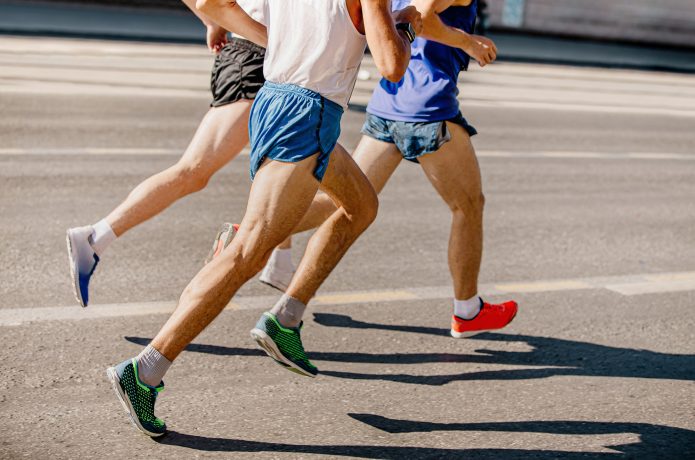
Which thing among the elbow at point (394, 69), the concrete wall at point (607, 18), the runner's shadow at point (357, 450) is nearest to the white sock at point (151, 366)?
the runner's shadow at point (357, 450)

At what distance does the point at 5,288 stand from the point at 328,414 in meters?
2.18

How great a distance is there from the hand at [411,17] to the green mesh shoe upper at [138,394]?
62.5 inches

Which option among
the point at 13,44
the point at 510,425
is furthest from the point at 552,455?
the point at 13,44

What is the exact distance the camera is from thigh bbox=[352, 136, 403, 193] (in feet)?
17.2

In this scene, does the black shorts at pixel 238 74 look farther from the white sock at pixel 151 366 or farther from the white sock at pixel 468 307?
the white sock at pixel 151 366

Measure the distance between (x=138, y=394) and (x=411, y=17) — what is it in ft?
5.61

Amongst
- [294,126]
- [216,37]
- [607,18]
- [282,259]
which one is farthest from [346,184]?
[607,18]

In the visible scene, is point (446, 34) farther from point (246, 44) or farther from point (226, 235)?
point (226, 235)

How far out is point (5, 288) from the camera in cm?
568

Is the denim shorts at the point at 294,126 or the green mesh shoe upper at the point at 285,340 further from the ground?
the denim shorts at the point at 294,126

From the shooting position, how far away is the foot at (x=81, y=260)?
201 inches

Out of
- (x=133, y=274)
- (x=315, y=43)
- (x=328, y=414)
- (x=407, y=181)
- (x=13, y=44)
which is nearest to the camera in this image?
(x=315, y=43)

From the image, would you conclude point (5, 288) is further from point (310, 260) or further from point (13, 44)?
point (13, 44)

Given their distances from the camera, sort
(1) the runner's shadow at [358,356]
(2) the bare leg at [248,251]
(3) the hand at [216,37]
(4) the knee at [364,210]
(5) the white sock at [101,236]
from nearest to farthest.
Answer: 1. (2) the bare leg at [248,251]
2. (4) the knee at [364,210]
3. (1) the runner's shadow at [358,356]
4. (5) the white sock at [101,236]
5. (3) the hand at [216,37]
